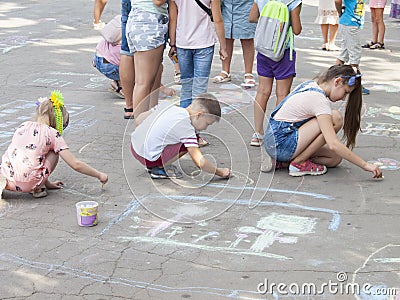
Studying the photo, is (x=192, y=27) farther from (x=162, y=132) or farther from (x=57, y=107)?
(x=57, y=107)

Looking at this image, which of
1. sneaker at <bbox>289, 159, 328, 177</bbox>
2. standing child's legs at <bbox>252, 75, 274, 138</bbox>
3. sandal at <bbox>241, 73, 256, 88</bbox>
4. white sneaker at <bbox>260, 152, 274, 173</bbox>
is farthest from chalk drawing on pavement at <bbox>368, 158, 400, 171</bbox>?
sandal at <bbox>241, 73, 256, 88</bbox>

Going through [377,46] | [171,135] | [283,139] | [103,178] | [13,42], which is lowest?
[13,42]

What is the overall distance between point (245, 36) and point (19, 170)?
383 cm

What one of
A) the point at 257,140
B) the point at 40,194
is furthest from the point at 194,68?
the point at 40,194

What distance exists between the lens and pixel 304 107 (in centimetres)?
515

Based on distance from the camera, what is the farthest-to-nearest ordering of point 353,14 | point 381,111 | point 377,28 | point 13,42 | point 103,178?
point 13,42
point 377,28
point 353,14
point 381,111
point 103,178

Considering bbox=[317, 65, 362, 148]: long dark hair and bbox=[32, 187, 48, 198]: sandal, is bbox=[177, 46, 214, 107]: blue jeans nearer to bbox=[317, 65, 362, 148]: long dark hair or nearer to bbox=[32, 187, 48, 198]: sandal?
bbox=[317, 65, 362, 148]: long dark hair

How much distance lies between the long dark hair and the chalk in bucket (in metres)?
2.00

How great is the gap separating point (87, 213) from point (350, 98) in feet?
7.16

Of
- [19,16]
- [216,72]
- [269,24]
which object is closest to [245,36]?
[216,72]

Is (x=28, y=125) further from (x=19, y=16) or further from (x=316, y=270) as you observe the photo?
(x=19, y=16)

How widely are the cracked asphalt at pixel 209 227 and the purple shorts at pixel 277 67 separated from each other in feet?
1.52

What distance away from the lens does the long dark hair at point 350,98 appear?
516 cm

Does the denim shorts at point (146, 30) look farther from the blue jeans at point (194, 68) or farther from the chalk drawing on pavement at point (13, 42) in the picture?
the chalk drawing on pavement at point (13, 42)
